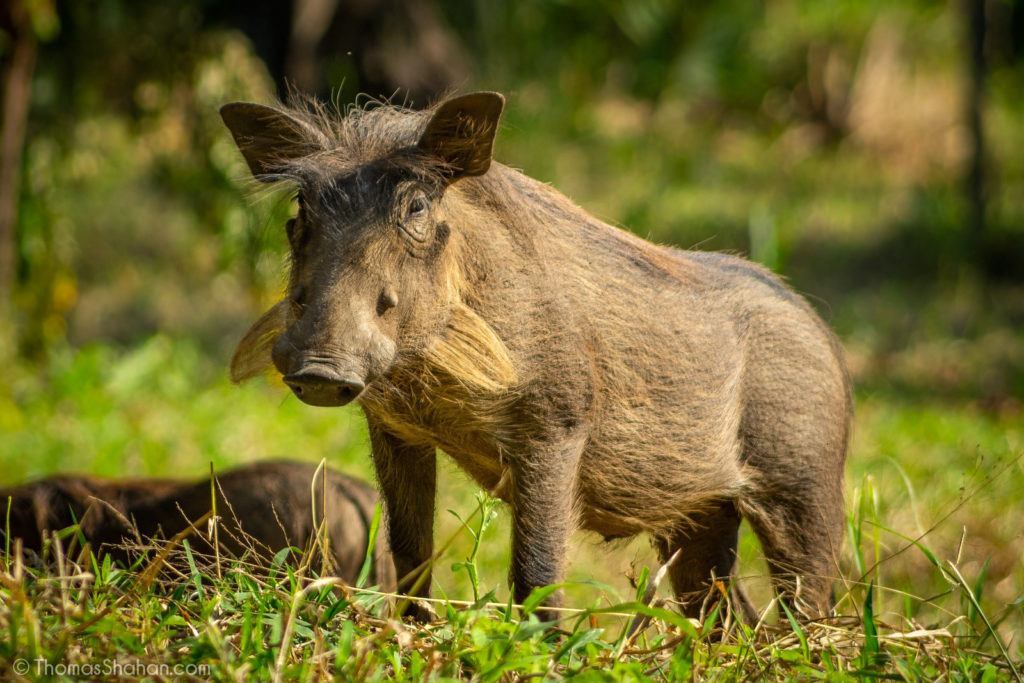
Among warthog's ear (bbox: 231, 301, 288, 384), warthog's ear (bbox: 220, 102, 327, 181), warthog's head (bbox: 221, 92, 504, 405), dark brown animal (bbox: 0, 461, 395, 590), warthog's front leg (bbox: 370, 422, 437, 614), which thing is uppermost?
warthog's ear (bbox: 220, 102, 327, 181)

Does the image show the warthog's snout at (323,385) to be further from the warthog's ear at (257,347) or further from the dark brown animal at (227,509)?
the dark brown animal at (227,509)

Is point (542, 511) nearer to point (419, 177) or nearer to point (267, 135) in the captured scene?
point (419, 177)

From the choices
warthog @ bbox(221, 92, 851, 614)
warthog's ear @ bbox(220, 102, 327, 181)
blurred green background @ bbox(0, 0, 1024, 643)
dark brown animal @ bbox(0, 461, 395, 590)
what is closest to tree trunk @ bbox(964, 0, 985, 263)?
blurred green background @ bbox(0, 0, 1024, 643)

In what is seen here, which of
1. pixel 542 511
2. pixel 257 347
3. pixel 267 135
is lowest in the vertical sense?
pixel 542 511

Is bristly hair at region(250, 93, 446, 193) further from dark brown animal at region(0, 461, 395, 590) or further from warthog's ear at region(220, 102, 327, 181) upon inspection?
dark brown animal at region(0, 461, 395, 590)

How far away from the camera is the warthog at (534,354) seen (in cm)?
260

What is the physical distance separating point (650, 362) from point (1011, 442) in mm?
3422

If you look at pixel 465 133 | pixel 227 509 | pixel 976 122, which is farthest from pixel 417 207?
pixel 976 122

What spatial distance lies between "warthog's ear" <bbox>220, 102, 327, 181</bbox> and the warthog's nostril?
67 cm

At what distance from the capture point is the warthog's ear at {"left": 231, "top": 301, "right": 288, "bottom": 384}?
9.58ft

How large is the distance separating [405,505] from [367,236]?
822 millimetres

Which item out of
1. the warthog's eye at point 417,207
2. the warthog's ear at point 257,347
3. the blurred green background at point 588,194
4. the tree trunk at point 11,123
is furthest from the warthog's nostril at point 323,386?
the tree trunk at point 11,123

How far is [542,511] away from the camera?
9.36 ft

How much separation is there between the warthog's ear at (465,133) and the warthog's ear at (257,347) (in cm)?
55
